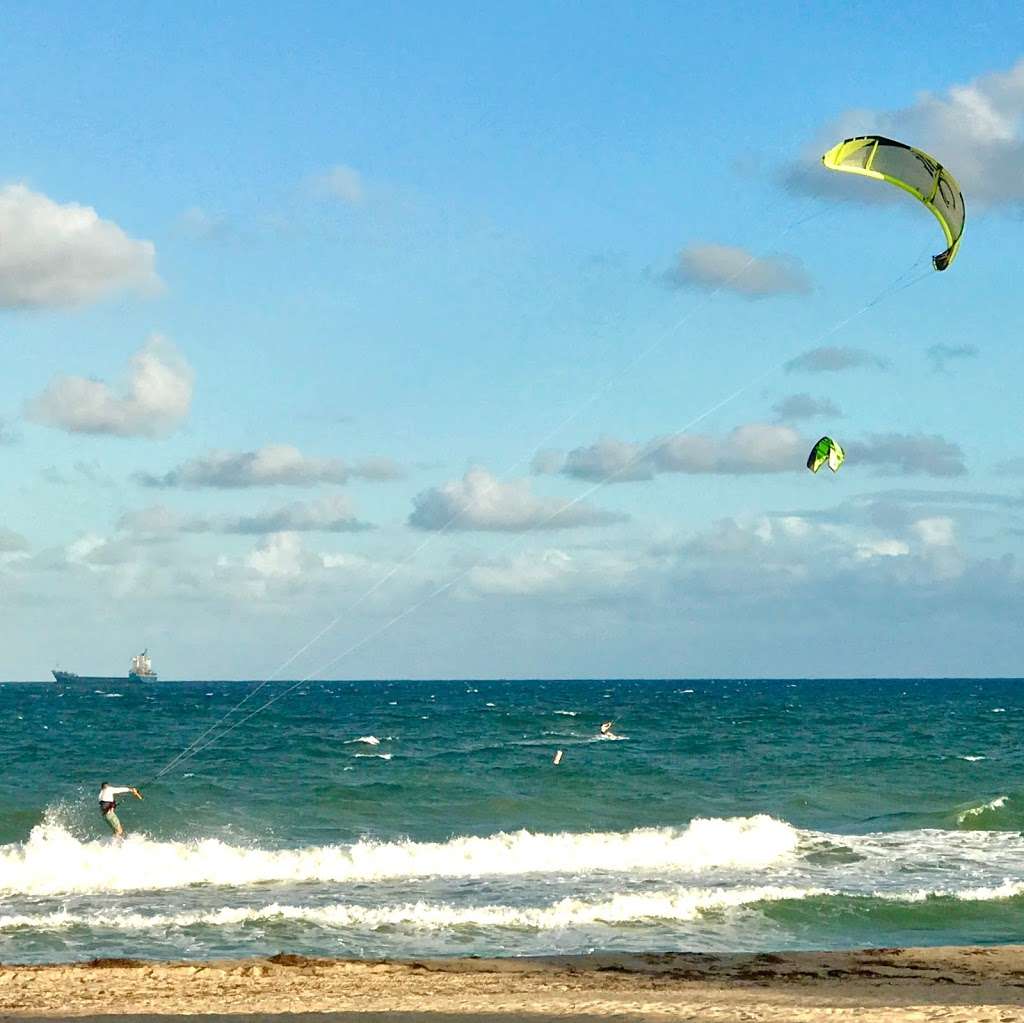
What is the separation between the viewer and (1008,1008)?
12.3 metres

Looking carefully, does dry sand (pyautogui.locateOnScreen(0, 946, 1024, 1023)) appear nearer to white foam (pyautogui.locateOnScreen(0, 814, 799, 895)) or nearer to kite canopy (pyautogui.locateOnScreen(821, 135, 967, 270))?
white foam (pyautogui.locateOnScreen(0, 814, 799, 895))

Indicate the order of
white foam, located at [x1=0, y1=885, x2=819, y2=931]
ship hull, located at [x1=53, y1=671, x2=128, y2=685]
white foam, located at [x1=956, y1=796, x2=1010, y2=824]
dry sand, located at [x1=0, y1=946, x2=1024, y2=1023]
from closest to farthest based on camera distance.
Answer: dry sand, located at [x1=0, y1=946, x2=1024, y2=1023] < white foam, located at [x1=0, y1=885, x2=819, y2=931] < white foam, located at [x1=956, y1=796, x2=1010, y2=824] < ship hull, located at [x1=53, y1=671, x2=128, y2=685]

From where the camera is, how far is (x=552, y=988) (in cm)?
1392

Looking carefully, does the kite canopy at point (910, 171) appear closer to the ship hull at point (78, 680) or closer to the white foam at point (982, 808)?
the white foam at point (982, 808)

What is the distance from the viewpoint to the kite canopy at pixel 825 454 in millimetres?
20531

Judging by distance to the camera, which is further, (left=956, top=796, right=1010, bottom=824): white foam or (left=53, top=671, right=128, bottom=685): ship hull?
(left=53, top=671, right=128, bottom=685): ship hull

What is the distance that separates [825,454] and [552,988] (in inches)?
386

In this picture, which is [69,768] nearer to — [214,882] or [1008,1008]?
[214,882]

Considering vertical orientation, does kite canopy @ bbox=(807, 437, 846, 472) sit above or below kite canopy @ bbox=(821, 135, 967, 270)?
below

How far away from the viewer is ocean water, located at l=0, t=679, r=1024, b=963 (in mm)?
18109

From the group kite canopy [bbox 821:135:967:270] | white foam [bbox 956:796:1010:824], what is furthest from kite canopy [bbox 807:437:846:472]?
white foam [bbox 956:796:1010:824]

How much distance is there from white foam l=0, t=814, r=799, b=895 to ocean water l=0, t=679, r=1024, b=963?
0.07 m

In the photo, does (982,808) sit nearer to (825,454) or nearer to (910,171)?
(825,454)

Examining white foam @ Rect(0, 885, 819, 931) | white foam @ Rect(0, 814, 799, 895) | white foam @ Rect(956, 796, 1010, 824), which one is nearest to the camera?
white foam @ Rect(0, 885, 819, 931)
